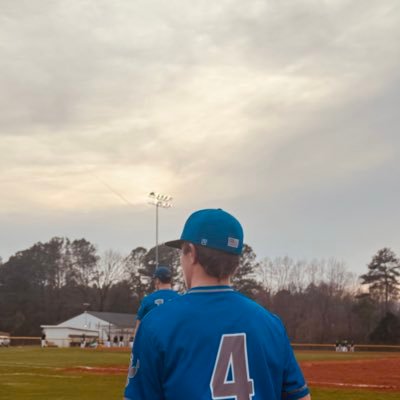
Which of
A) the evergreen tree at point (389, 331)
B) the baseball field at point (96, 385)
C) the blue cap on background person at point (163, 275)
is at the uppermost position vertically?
the blue cap on background person at point (163, 275)

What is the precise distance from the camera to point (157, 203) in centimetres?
6406

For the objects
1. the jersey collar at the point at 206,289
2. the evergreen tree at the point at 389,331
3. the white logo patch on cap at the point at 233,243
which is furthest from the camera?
the evergreen tree at the point at 389,331

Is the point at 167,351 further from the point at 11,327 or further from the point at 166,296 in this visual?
the point at 11,327

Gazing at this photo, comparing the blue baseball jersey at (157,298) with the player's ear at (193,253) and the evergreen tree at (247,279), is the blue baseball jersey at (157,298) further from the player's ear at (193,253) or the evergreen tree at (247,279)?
the evergreen tree at (247,279)

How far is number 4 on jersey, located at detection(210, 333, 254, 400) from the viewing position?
3010mm

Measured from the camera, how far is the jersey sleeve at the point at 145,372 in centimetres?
296

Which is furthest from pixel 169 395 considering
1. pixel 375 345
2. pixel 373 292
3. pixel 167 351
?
pixel 373 292

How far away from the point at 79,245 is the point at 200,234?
418 feet

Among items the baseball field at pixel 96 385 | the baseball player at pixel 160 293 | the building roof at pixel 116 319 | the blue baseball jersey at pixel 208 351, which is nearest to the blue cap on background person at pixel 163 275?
the baseball player at pixel 160 293

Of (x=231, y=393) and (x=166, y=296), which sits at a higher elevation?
(x=166, y=296)

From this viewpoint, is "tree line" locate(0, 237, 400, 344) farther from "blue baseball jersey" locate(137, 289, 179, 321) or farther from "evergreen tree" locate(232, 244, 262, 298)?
"blue baseball jersey" locate(137, 289, 179, 321)

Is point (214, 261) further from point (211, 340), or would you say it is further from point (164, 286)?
point (164, 286)

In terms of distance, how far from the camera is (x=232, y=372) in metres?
3.06

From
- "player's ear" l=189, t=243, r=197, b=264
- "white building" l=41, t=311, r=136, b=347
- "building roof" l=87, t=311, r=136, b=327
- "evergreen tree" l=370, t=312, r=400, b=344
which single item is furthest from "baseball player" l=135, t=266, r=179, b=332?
"building roof" l=87, t=311, r=136, b=327
